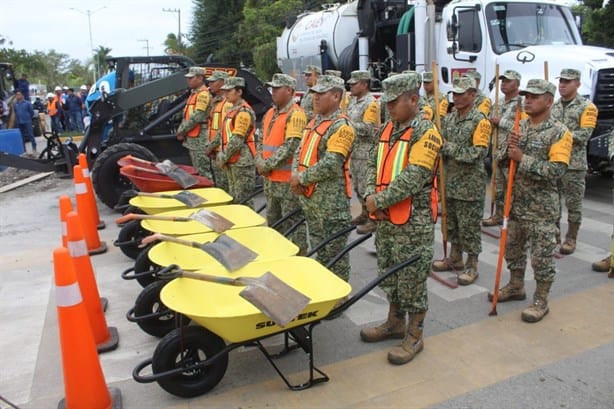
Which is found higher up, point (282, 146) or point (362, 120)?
point (362, 120)

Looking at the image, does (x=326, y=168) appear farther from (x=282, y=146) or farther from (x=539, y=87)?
(x=539, y=87)

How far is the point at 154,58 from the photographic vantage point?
8.91 meters

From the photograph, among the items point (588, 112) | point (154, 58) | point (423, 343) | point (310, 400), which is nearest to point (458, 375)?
point (423, 343)

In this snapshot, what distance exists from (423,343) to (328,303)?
3.88ft

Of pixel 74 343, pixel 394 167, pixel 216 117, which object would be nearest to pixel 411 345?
pixel 394 167

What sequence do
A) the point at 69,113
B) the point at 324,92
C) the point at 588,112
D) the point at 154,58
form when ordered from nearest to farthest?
the point at 324,92 → the point at 588,112 → the point at 154,58 → the point at 69,113

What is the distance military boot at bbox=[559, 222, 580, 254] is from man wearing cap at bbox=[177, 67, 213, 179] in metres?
4.55

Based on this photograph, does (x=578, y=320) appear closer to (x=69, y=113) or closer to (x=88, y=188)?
(x=88, y=188)

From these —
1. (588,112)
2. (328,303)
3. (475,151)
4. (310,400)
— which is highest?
(588,112)

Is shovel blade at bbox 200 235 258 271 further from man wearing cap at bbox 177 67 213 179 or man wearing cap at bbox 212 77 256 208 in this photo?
man wearing cap at bbox 177 67 213 179

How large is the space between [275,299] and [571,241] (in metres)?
4.11

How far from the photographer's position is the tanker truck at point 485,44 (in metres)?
7.17

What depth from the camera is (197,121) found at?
6977 millimetres

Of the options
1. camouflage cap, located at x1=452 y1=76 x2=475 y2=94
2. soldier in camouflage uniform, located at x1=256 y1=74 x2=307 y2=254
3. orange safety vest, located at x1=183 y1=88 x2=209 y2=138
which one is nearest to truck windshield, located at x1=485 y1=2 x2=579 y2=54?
camouflage cap, located at x1=452 y1=76 x2=475 y2=94
